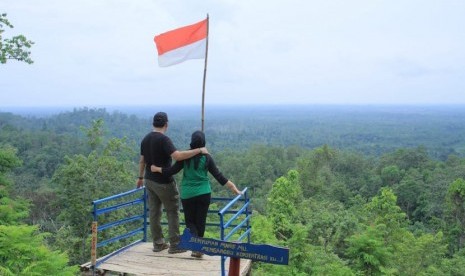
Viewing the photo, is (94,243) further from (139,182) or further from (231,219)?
(231,219)

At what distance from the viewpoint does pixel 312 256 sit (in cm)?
1658

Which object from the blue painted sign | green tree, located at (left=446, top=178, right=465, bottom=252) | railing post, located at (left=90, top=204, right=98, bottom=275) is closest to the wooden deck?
railing post, located at (left=90, top=204, right=98, bottom=275)

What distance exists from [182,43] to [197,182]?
279cm

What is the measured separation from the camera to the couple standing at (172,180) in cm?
618

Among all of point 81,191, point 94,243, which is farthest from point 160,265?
point 81,191

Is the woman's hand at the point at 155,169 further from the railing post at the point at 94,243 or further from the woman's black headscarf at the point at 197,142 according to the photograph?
the railing post at the point at 94,243

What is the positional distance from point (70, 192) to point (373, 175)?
5070 cm

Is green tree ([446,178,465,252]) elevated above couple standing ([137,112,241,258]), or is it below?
below

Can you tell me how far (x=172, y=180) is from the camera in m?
6.70

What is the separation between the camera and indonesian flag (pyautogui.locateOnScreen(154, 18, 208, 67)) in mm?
7777

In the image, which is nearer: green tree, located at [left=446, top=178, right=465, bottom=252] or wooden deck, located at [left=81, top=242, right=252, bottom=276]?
wooden deck, located at [left=81, top=242, right=252, bottom=276]

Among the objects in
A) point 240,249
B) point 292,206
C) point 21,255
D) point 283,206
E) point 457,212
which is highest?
point 240,249

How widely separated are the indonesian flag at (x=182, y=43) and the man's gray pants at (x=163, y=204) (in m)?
2.40

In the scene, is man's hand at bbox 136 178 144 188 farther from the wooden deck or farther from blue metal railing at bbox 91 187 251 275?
the wooden deck
